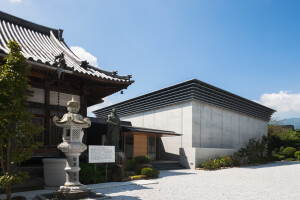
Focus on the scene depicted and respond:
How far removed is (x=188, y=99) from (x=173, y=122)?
3096 mm

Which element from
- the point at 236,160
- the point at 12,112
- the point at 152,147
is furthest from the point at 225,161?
the point at 12,112

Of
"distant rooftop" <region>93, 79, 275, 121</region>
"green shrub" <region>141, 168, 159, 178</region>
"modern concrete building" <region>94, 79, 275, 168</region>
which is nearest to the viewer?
"green shrub" <region>141, 168, 159, 178</region>

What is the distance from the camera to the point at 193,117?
2294 cm

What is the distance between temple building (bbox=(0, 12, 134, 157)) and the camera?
1027 cm

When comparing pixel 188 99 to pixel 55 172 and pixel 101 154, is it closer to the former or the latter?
pixel 101 154

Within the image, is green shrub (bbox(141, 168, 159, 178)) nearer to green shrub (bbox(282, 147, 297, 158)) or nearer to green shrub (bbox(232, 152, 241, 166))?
green shrub (bbox(232, 152, 241, 166))

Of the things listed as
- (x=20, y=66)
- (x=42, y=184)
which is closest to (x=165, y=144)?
(x=42, y=184)

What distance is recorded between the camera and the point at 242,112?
30.1 metres

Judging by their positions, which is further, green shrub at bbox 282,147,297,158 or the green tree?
green shrub at bbox 282,147,297,158

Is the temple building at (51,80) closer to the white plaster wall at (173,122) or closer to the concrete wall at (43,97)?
the concrete wall at (43,97)

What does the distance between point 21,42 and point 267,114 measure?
34.6m

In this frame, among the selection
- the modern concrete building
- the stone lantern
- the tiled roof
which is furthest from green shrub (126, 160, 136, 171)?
the modern concrete building

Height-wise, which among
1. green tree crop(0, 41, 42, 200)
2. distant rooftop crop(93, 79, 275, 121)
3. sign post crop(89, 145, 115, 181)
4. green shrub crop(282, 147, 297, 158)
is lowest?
green shrub crop(282, 147, 297, 158)

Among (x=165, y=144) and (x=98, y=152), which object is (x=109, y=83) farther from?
(x=165, y=144)
